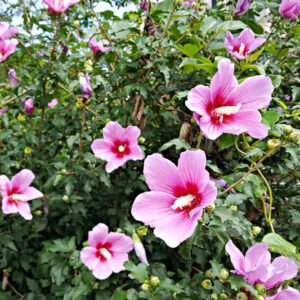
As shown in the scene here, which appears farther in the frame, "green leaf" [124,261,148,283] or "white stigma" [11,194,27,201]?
"white stigma" [11,194,27,201]

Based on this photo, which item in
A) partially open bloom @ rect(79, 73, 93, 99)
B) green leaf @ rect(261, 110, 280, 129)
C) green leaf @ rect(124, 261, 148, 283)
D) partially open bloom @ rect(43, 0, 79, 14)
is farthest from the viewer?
partially open bloom @ rect(79, 73, 93, 99)

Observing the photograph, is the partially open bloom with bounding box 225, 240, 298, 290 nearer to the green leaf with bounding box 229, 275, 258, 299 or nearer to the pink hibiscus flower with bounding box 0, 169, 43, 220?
the green leaf with bounding box 229, 275, 258, 299

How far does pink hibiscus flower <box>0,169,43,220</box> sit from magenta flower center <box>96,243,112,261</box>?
0.35 meters

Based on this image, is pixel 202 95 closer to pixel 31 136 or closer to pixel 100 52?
pixel 100 52

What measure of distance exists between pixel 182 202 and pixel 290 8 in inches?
37.1

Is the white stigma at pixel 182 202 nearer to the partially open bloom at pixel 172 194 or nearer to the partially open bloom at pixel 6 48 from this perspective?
the partially open bloom at pixel 172 194

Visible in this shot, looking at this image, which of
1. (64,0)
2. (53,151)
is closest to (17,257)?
(53,151)

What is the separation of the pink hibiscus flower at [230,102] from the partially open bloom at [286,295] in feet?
1.18

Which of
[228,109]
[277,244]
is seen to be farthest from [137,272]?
[228,109]

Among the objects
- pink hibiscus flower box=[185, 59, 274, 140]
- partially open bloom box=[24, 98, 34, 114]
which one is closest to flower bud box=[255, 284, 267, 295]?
pink hibiscus flower box=[185, 59, 274, 140]

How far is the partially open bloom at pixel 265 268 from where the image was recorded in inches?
24.7

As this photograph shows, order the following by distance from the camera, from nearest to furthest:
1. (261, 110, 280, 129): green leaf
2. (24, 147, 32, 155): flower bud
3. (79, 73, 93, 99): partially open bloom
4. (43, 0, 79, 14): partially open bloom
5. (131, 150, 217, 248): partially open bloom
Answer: (131, 150, 217, 248): partially open bloom
(261, 110, 280, 129): green leaf
(43, 0, 79, 14): partially open bloom
(79, 73, 93, 99): partially open bloom
(24, 147, 32, 155): flower bud

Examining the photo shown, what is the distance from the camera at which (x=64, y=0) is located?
106 centimetres

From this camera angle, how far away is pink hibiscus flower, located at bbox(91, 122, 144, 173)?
3.69 feet
